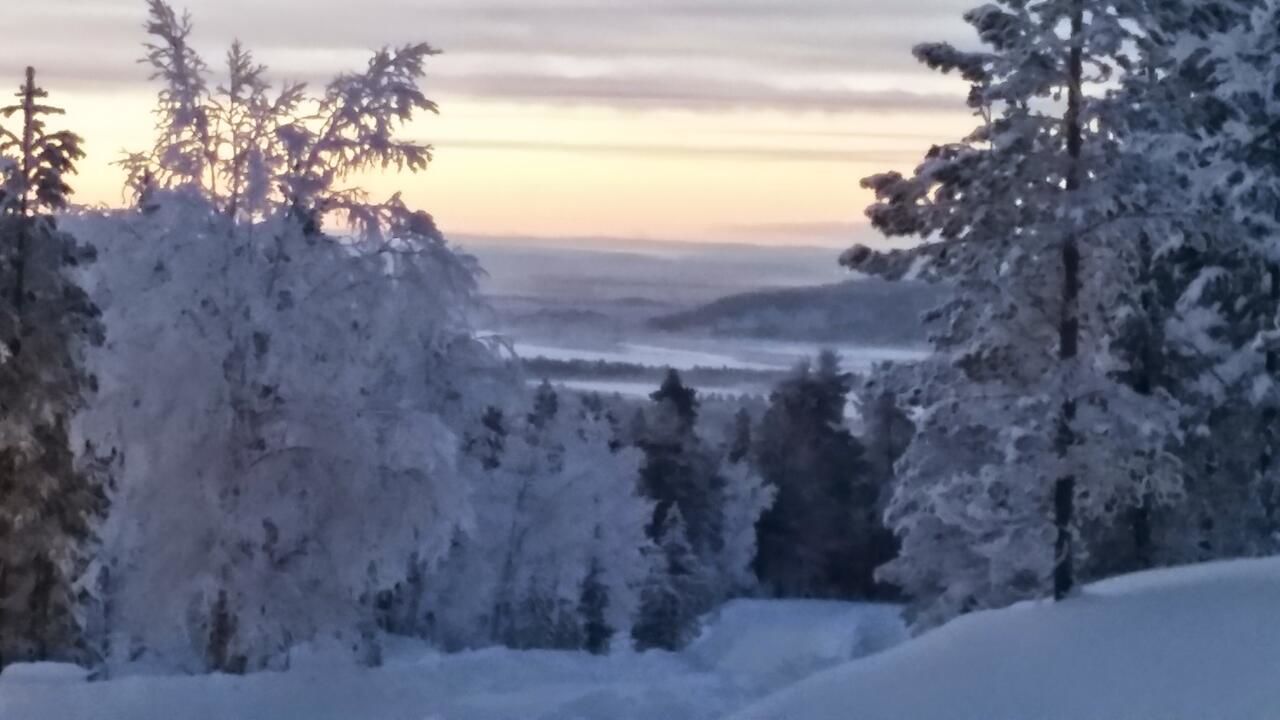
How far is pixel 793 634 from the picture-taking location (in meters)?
55.5

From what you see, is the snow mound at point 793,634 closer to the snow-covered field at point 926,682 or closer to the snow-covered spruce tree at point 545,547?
the snow-covered spruce tree at point 545,547

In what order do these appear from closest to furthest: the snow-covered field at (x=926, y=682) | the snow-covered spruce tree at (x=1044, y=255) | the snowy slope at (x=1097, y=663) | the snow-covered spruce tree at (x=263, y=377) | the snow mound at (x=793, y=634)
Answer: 1. the snowy slope at (x=1097, y=663)
2. the snow-covered field at (x=926, y=682)
3. the snow-covered spruce tree at (x=1044, y=255)
4. the snow-covered spruce tree at (x=263, y=377)
5. the snow mound at (x=793, y=634)

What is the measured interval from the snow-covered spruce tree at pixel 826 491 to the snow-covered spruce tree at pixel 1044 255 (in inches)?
1948

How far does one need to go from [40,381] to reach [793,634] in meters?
35.4

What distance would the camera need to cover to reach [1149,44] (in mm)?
18000

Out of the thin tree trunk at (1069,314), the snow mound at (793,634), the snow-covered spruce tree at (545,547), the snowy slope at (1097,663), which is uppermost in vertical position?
the thin tree trunk at (1069,314)

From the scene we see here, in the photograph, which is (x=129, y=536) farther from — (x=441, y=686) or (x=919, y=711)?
(x=919, y=711)

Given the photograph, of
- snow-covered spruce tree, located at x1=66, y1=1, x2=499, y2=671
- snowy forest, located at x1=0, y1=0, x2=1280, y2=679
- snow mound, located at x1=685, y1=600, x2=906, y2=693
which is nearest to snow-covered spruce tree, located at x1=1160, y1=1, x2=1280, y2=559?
snowy forest, located at x1=0, y1=0, x2=1280, y2=679

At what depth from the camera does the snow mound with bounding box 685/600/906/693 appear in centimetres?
4631

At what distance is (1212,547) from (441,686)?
35.5ft

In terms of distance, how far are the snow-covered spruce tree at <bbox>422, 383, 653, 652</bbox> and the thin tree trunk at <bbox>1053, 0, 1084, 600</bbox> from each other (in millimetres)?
21004

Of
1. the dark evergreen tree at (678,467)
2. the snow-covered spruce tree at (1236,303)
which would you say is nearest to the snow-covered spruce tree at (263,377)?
the snow-covered spruce tree at (1236,303)

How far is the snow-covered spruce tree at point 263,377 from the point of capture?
21453 mm

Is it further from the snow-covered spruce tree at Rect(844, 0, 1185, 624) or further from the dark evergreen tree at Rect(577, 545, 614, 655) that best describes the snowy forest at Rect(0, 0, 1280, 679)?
the dark evergreen tree at Rect(577, 545, 614, 655)
